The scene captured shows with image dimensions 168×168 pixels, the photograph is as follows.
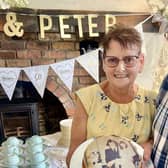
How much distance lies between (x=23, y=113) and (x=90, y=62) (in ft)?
2.39

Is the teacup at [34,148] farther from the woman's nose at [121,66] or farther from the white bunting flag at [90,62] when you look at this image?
the white bunting flag at [90,62]

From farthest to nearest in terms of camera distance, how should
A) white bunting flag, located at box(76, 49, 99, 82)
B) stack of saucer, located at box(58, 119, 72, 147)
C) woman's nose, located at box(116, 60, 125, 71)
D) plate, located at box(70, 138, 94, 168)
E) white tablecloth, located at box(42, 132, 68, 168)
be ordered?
white bunting flag, located at box(76, 49, 99, 82), stack of saucer, located at box(58, 119, 72, 147), white tablecloth, located at box(42, 132, 68, 168), woman's nose, located at box(116, 60, 125, 71), plate, located at box(70, 138, 94, 168)

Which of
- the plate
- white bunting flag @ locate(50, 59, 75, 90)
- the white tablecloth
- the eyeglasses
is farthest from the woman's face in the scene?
white bunting flag @ locate(50, 59, 75, 90)

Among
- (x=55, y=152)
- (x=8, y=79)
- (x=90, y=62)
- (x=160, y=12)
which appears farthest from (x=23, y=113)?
(x=160, y=12)

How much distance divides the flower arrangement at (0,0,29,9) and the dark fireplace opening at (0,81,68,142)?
2.16 ft

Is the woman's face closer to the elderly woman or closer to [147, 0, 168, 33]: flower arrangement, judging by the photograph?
the elderly woman

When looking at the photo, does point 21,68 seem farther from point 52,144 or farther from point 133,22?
point 133,22

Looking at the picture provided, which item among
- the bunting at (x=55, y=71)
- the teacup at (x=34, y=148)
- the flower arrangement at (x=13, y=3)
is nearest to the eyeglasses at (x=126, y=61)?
the teacup at (x=34, y=148)

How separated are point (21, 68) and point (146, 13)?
1.22m

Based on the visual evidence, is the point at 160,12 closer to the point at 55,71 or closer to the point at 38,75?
the point at 55,71

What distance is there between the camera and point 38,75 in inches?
99.9

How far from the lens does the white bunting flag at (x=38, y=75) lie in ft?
8.29

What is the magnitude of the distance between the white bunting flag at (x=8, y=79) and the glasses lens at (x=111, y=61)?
134 cm

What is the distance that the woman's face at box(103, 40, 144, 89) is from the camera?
1.27 metres
